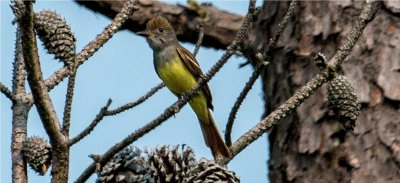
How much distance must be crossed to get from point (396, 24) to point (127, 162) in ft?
6.82

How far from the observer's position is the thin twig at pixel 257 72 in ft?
6.36

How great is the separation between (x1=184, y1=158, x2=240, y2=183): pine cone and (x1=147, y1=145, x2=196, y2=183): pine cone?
121 mm

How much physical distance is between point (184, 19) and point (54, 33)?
3.65 m

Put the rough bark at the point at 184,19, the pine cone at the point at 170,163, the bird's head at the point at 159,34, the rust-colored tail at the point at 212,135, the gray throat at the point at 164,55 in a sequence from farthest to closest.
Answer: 1. the rough bark at the point at 184,19
2. the bird's head at the point at 159,34
3. the gray throat at the point at 164,55
4. the rust-colored tail at the point at 212,135
5. the pine cone at the point at 170,163

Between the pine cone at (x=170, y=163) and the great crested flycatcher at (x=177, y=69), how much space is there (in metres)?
2.29

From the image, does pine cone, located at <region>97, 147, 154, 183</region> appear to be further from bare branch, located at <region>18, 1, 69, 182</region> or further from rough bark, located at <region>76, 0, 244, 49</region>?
rough bark, located at <region>76, 0, 244, 49</region>

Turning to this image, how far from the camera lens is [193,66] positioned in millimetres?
4434

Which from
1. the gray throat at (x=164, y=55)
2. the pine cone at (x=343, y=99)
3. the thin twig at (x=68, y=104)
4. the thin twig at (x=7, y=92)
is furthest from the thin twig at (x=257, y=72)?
the gray throat at (x=164, y=55)

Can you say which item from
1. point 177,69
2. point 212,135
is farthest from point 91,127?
point 177,69

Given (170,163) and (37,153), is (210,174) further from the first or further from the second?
(37,153)

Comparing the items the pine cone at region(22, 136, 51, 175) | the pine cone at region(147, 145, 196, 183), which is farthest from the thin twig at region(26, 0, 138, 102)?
the pine cone at region(147, 145, 196, 183)

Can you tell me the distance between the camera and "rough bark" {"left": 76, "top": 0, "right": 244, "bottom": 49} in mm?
5430

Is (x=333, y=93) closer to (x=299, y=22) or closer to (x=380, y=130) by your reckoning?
(x=380, y=130)

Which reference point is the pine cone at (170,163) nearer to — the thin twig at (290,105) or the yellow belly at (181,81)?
the thin twig at (290,105)
